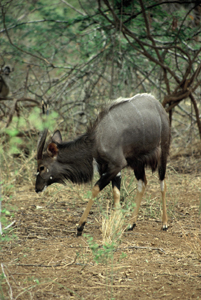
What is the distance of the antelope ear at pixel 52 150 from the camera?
454 centimetres

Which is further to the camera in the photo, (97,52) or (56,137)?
(97,52)

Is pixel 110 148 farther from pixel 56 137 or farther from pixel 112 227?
pixel 112 227

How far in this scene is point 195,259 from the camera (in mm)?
3686

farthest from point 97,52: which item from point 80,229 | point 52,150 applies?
point 80,229

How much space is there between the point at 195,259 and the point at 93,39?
536 cm

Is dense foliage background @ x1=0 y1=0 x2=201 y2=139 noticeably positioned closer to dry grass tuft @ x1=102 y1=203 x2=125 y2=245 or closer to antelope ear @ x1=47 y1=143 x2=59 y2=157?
antelope ear @ x1=47 y1=143 x2=59 y2=157

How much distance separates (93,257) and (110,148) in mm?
1284

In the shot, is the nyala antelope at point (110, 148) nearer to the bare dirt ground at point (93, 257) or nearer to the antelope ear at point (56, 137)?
the antelope ear at point (56, 137)

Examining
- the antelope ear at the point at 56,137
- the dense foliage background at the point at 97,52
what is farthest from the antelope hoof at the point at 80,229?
the dense foliage background at the point at 97,52

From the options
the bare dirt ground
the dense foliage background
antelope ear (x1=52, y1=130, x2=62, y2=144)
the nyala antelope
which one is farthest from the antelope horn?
the dense foliage background

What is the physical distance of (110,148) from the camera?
14.5ft

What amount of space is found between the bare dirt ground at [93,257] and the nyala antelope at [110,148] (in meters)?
0.38

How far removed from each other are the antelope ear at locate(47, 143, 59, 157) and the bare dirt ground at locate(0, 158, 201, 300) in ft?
2.92

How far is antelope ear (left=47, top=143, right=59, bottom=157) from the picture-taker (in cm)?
454
